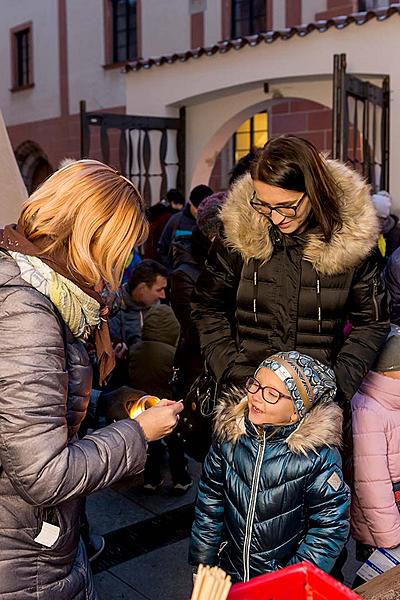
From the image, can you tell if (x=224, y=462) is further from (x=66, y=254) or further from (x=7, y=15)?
(x=7, y=15)

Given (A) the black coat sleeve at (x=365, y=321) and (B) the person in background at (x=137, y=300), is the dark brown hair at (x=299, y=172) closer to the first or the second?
(A) the black coat sleeve at (x=365, y=321)

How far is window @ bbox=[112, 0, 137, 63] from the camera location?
14.5 metres

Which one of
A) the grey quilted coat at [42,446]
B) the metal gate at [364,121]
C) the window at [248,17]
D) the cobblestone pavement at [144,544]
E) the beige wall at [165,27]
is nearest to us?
the grey quilted coat at [42,446]

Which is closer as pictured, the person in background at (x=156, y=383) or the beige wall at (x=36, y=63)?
the person in background at (x=156, y=383)

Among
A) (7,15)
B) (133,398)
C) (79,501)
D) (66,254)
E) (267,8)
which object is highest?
(7,15)

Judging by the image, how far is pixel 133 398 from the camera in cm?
217

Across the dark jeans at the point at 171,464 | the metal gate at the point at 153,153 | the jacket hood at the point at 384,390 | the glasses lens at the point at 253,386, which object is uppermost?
the metal gate at the point at 153,153

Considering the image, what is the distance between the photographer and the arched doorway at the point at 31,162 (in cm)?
1658

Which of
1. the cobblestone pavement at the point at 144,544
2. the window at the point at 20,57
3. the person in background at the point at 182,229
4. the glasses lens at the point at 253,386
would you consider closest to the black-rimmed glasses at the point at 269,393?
the glasses lens at the point at 253,386

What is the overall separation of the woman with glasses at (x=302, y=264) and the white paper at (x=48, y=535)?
1.16 m

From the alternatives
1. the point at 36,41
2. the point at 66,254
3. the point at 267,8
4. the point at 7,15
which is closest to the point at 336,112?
the point at 66,254

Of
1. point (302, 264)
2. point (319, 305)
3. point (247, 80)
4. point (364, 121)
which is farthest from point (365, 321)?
point (247, 80)

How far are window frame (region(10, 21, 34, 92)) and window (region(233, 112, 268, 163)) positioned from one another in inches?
239

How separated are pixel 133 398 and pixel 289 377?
0.52 m
